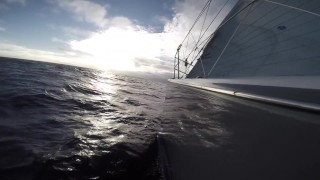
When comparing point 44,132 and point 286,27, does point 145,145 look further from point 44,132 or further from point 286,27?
point 286,27

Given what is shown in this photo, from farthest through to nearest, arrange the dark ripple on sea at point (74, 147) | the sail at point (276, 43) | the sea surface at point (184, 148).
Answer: the sail at point (276, 43) → the dark ripple on sea at point (74, 147) → the sea surface at point (184, 148)

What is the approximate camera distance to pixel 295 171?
1028 millimetres

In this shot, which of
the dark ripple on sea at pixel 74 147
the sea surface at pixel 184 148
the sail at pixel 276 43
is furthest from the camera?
the sail at pixel 276 43

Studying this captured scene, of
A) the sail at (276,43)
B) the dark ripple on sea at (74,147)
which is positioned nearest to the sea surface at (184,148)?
the dark ripple on sea at (74,147)

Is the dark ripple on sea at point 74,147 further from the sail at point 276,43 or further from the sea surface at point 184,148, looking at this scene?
the sail at point 276,43

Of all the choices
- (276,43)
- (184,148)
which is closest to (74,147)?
(184,148)

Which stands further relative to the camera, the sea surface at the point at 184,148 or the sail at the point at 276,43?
the sail at the point at 276,43

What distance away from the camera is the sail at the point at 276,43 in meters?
3.04

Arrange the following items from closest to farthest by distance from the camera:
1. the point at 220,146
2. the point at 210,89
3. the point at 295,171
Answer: the point at 295,171 → the point at 220,146 → the point at 210,89

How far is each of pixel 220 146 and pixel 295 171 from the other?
0.57 metres

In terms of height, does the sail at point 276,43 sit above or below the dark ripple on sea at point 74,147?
above

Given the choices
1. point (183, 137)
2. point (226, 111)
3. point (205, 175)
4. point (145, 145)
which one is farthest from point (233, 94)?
point (205, 175)

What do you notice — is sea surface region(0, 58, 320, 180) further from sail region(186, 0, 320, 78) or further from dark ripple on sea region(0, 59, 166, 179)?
sail region(186, 0, 320, 78)

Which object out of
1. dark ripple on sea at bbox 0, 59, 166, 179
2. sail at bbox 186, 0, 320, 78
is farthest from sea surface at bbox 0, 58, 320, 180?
sail at bbox 186, 0, 320, 78
